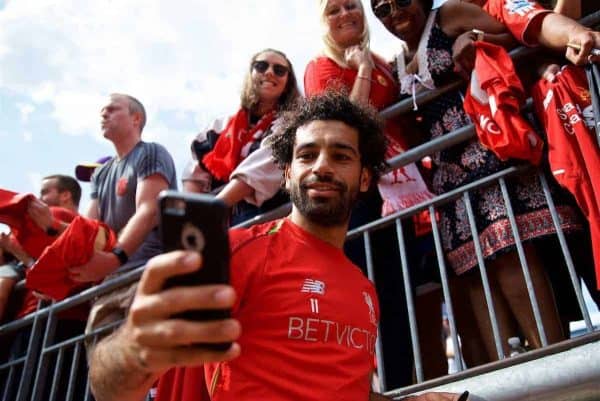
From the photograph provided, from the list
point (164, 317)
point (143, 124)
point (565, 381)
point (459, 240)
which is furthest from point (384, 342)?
point (143, 124)

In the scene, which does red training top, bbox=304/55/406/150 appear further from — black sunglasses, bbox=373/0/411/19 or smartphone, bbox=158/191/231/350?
smartphone, bbox=158/191/231/350

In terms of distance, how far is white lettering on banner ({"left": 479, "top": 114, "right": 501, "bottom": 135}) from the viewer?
103 inches

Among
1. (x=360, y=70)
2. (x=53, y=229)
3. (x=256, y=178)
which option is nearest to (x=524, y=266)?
(x=360, y=70)

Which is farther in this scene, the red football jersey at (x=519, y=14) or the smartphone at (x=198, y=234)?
the red football jersey at (x=519, y=14)

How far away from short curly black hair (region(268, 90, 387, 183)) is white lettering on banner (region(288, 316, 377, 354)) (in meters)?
0.84

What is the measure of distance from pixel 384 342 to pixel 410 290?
0.30 meters

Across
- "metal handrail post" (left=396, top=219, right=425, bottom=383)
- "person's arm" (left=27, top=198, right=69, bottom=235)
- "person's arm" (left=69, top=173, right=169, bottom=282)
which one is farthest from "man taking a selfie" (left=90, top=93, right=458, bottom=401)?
"person's arm" (left=27, top=198, right=69, bottom=235)

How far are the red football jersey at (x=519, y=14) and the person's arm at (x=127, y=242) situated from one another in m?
1.94

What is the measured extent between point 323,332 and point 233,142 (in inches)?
81.1

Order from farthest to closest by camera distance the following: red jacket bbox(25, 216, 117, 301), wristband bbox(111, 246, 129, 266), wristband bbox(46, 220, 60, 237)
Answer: wristband bbox(46, 220, 60, 237) < wristband bbox(111, 246, 129, 266) < red jacket bbox(25, 216, 117, 301)

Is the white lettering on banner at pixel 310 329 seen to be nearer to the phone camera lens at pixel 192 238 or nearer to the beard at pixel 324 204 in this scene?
the beard at pixel 324 204

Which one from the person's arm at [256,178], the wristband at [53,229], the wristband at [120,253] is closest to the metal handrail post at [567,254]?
the person's arm at [256,178]

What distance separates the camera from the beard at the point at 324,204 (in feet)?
7.07

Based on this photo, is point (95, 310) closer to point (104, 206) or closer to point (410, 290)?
point (104, 206)
